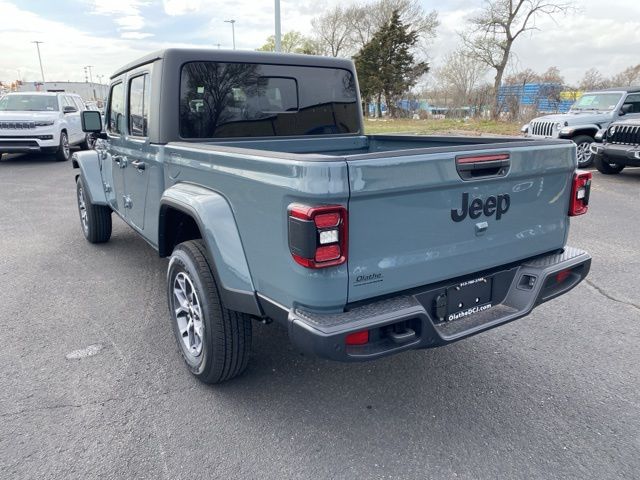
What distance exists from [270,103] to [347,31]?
49.9m

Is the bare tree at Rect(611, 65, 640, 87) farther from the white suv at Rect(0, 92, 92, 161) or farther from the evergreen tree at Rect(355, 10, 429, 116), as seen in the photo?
the white suv at Rect(0, 92, 92, 161)

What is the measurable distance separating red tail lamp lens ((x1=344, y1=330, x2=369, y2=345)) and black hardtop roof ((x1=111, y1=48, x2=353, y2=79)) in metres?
2.38

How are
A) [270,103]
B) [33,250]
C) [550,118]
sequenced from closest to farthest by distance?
[270,103]
[33,250]
[550,118]

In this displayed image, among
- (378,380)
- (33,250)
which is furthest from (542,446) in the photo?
(33,250)

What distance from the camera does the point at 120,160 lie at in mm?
4438

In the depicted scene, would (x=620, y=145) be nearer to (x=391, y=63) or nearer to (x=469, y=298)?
(x=469, y=298)

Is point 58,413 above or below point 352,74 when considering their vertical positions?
below

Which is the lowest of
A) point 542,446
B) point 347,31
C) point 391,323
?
point 542,446

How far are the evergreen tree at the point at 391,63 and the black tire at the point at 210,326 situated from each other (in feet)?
134

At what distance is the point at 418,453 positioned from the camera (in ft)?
8.07

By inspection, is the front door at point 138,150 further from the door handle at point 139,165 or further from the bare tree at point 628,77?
the bare tree at point 628,77

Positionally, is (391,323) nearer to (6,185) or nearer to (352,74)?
(352,74)

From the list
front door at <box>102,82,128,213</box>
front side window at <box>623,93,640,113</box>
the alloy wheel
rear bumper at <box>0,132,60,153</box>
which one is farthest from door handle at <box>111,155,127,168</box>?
front side window at <box>623,93,640,113</box>

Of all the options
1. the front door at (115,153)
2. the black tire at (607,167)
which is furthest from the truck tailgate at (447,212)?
the black tire at (607,167)
